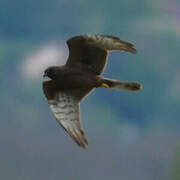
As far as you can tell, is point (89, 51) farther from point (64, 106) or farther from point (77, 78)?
point (64, 106)

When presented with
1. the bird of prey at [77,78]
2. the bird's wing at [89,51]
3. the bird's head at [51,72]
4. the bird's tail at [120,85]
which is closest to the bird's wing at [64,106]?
the bird of prey at [77,78]

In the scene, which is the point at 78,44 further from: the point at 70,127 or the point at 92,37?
the point at 70,127

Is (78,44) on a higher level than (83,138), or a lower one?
higher

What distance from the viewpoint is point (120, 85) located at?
72.1ft

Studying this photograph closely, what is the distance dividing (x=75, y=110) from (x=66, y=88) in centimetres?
92

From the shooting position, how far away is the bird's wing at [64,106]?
21328mm

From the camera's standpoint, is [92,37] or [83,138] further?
[92,37]

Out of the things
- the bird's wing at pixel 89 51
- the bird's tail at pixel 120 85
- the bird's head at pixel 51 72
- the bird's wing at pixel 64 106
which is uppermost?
the bird's wing at pixel 89 51

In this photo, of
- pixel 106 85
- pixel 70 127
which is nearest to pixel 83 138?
pixel 70 127

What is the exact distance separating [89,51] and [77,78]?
1.08 m

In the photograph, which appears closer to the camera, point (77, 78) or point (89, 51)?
point (77, 78)

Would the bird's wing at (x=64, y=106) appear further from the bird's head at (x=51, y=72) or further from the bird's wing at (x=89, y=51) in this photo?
the bird's wing at (x=89, y=51)

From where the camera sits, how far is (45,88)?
22484mm

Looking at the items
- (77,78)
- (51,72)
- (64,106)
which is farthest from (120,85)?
(51,72)
